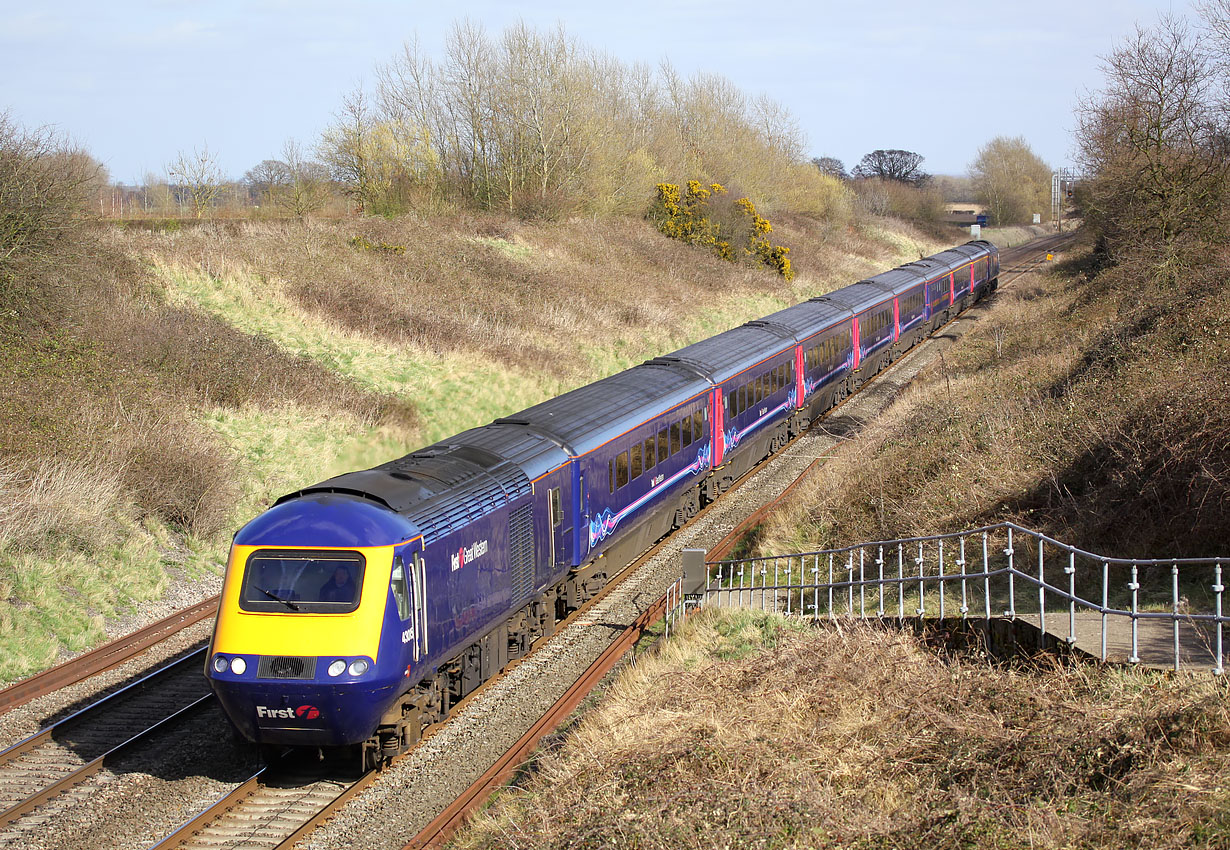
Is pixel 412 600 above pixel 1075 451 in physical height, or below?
below

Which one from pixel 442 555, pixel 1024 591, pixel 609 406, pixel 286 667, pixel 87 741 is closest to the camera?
pixel 286 667

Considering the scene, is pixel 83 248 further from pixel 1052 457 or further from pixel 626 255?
pixel 626 255

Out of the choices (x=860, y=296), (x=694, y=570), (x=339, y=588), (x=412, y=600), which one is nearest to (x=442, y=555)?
(x=412, y=600)

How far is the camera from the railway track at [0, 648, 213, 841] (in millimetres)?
9172

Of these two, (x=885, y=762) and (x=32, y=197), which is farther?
(x=32, y=197)

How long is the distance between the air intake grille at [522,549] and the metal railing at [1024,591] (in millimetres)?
2347

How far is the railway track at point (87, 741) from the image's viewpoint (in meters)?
9.17

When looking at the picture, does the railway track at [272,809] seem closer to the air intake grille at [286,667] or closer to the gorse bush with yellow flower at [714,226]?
the air intake grille at [286,667]

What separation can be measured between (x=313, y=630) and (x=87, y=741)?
3.66 metres

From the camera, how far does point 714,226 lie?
50938mm

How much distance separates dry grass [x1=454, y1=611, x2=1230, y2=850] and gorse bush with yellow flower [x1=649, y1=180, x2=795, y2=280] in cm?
4233

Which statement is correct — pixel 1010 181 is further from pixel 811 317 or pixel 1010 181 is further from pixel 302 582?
pixel 302 582

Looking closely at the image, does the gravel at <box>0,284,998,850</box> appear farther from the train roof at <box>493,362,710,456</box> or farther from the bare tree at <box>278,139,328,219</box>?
the bare tree at <box>278,139,328,219</box>

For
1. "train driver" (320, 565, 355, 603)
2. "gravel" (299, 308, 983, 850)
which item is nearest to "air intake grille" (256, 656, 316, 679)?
"train driver" (320, 565, 355, 603)
